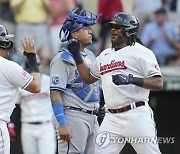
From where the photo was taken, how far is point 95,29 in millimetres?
10539

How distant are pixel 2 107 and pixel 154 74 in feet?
4.48

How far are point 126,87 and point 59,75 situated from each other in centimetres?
71

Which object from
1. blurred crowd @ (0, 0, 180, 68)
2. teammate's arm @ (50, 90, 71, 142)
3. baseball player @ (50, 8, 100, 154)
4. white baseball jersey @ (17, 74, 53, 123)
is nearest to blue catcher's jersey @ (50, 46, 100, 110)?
baseball player @ (50, 8, 100, 154)

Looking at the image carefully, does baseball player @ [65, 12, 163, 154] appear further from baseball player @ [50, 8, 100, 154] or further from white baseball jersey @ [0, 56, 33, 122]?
white baseball jersey @ [0, 56, 33, 122]

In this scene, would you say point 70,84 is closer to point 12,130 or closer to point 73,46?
point 73,46

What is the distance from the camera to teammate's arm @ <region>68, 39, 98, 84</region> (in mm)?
6109

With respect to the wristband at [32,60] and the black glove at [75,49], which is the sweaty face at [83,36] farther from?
the wristband at [32,60]

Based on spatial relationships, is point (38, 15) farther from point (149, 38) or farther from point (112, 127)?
point (112, 127)

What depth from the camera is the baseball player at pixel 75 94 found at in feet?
20.9

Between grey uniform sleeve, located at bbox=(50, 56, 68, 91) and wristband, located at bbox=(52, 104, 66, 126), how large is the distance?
17 centimetres

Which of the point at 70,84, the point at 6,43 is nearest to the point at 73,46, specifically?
the point at 70,84

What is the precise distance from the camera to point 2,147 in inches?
233

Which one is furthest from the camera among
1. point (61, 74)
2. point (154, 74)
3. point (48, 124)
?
point (48, 124)

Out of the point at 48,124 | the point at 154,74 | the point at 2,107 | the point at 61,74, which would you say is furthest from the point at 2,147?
the point at 48,124
